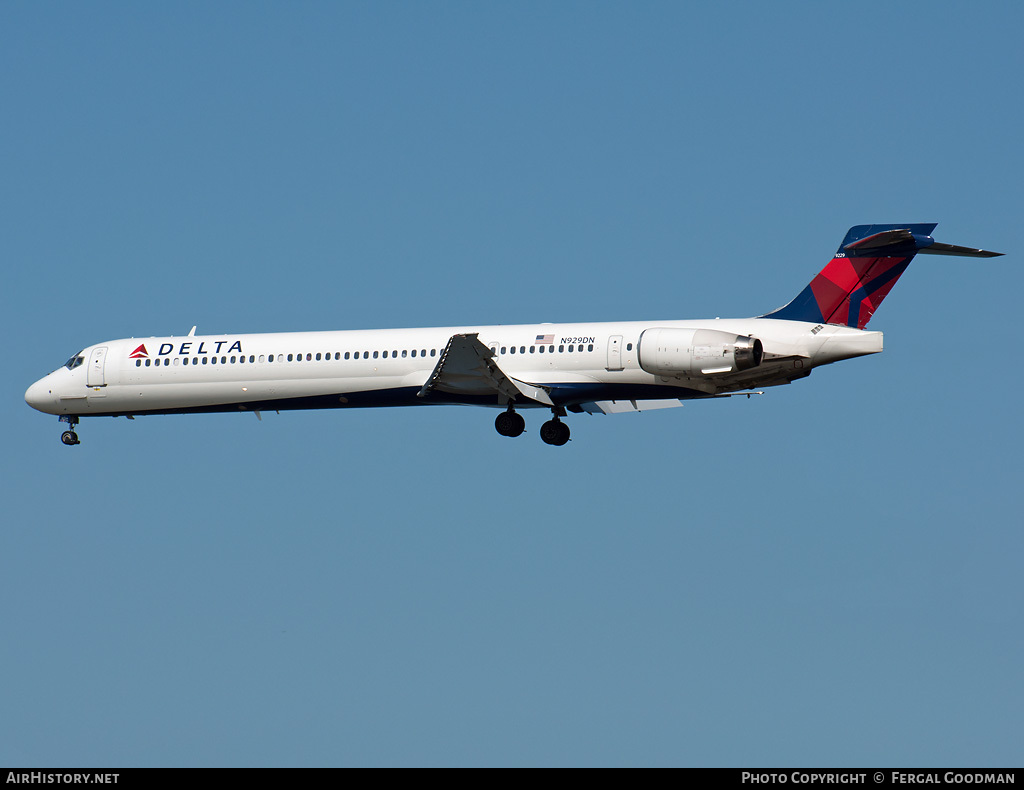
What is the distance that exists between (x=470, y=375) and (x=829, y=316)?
26.6 ft

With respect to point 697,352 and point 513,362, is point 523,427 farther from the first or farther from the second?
point 697,352

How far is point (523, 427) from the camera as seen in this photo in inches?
1342

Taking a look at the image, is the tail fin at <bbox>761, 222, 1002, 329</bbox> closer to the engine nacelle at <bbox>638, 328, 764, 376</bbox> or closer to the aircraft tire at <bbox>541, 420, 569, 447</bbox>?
the engine nacelle at <bbox>638, 328, 764, 376</bbox>

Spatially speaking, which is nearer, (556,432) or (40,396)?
(556,432)

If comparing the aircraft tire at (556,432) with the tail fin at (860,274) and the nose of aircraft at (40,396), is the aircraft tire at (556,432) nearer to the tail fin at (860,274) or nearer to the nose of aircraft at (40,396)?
the tail fin at (860,274)

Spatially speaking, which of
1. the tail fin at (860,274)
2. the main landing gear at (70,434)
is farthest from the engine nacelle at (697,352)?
the main landing gear at (70,434)

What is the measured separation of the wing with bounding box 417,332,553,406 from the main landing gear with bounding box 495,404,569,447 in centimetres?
72

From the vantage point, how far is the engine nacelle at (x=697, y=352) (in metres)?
29.9

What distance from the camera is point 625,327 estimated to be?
105 ft

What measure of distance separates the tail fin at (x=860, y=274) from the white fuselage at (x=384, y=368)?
455mm

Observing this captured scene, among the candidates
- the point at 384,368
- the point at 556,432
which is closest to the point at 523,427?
the point at 556,432

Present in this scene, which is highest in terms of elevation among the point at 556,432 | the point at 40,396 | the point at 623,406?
the point at 40,396

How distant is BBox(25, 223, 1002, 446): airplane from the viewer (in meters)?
30.2

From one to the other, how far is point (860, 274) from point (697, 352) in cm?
Result: 398
